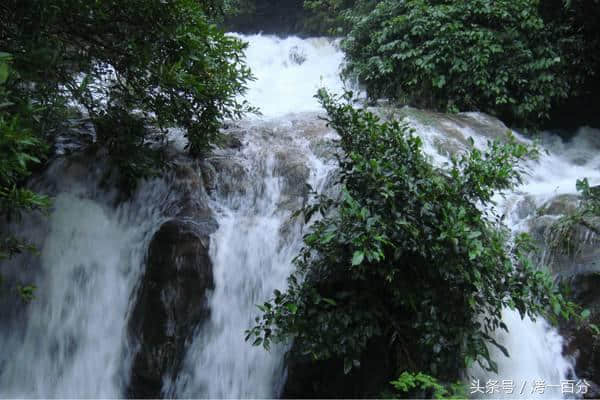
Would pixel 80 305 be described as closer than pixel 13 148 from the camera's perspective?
No

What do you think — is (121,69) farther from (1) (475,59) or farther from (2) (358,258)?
(1) (475,59)

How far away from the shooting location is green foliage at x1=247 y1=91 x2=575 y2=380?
3.04 metres

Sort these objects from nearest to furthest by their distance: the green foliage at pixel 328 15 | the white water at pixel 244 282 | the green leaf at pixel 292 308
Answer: the green leaf at pixel 292 308 < the white water at pixel 244 282 < the green foliage at pixel 328 15

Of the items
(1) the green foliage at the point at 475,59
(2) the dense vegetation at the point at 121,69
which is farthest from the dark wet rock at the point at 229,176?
(1) the green foliage at the point at 475,59

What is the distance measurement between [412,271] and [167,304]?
2292 mm

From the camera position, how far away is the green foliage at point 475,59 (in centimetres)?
756

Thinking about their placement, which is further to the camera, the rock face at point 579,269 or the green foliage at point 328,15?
the green foliage at point 328,15

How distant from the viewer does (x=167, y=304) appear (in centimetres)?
416

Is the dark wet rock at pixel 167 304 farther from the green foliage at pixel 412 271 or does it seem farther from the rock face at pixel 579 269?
the rock face at pixel 579 269

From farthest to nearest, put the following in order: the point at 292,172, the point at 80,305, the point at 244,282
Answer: the point at 292,172 < the point at 80,305 < the point at 244,282

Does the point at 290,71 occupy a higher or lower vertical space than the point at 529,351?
higher

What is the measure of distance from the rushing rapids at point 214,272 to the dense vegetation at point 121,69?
1.74 ft

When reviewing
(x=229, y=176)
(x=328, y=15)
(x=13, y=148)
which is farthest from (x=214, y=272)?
(x=328, y=15)

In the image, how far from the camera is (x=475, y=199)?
11.0 ft
